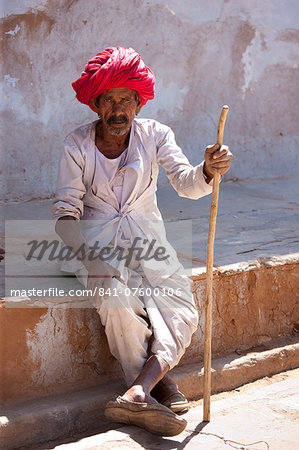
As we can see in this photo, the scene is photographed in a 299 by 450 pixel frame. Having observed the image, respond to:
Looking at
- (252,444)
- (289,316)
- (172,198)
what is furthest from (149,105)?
(252,444)

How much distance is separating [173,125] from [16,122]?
5.25ft

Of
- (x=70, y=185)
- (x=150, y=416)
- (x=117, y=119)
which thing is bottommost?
(x=150, y=416)

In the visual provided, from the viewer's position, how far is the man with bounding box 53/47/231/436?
3.12 m

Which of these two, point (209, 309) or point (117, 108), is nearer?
point (209, 309)

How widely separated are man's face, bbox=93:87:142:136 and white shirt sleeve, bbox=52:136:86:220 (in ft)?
0.68

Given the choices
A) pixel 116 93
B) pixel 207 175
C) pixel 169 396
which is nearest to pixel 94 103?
pixel 116 93

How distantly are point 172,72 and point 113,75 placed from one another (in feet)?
10.7

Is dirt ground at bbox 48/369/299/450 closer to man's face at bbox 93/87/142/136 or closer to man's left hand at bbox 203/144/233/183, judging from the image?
man's left hand at bbox 203/144/233/183

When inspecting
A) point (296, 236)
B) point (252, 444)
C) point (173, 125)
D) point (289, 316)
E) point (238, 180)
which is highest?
point (173, 125)

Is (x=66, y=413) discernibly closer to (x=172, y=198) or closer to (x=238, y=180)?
(x=172, y=198)

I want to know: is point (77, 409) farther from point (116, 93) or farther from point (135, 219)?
point (116, 93)

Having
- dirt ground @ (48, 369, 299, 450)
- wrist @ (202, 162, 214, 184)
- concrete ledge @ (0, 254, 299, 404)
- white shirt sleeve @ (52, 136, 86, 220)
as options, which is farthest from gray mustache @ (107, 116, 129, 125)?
dirt ground @ (48, 369, 299, 450)

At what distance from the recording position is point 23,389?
10.7 feet

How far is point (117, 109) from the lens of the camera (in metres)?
3.38
